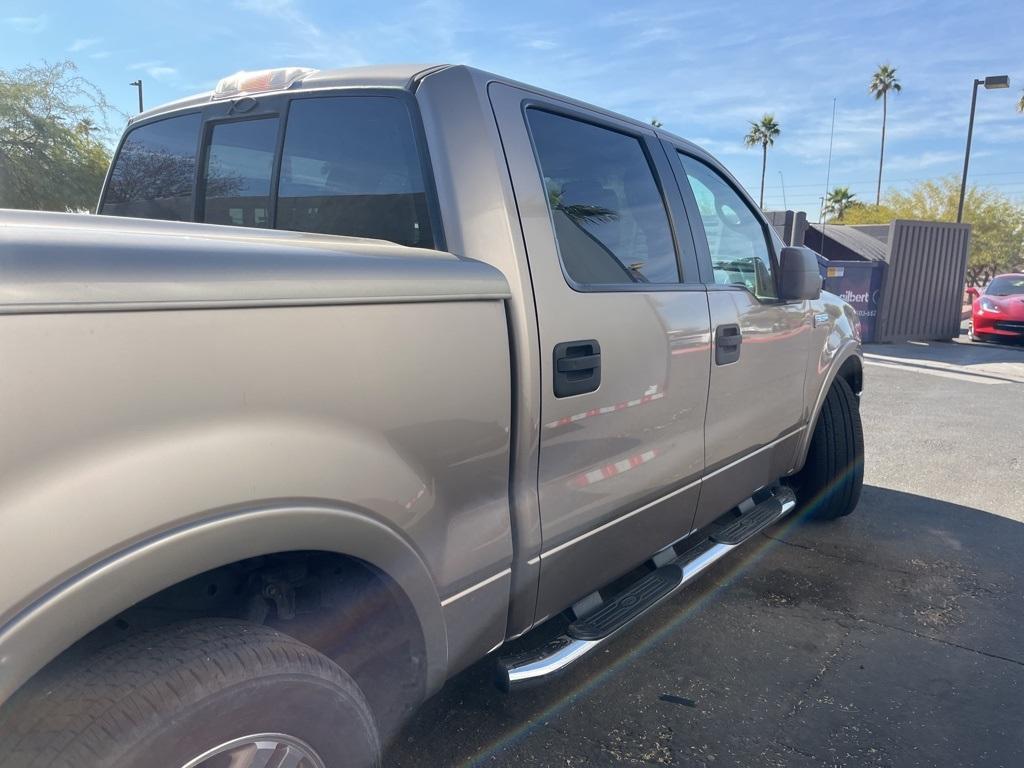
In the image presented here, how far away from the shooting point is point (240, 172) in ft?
8.23

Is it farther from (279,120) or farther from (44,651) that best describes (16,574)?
(279,120)

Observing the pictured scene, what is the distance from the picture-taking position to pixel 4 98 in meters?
15.6

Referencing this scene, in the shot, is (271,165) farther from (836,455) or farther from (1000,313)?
(1000,313)

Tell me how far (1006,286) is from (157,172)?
1635 cm

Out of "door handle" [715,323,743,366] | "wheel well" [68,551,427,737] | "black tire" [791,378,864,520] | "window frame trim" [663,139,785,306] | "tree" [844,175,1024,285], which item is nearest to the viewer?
"wheel well" [68,551,427,737]

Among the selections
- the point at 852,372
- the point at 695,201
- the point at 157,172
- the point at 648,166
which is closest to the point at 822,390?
the point at 852,372

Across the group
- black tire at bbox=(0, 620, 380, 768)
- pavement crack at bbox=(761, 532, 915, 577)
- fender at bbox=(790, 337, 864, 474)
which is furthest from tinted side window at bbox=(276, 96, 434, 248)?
pavement crack at bbox=(761, 532, 915, 577)

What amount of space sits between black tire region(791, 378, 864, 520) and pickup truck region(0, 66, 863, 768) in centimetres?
112

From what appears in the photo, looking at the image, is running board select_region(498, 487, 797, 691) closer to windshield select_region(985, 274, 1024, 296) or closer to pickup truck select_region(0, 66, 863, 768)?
pickup truck select_region(0, 66, 863, 768)

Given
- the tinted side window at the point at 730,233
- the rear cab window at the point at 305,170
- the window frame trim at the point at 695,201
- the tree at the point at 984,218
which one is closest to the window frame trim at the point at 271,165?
the rear cab window at the point at 305,170

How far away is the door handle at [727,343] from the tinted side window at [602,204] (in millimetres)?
274

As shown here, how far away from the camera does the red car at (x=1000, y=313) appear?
14016 mm

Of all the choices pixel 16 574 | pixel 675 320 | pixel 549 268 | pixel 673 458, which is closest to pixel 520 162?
pixel 549 268

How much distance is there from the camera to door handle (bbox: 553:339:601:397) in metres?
2.01
